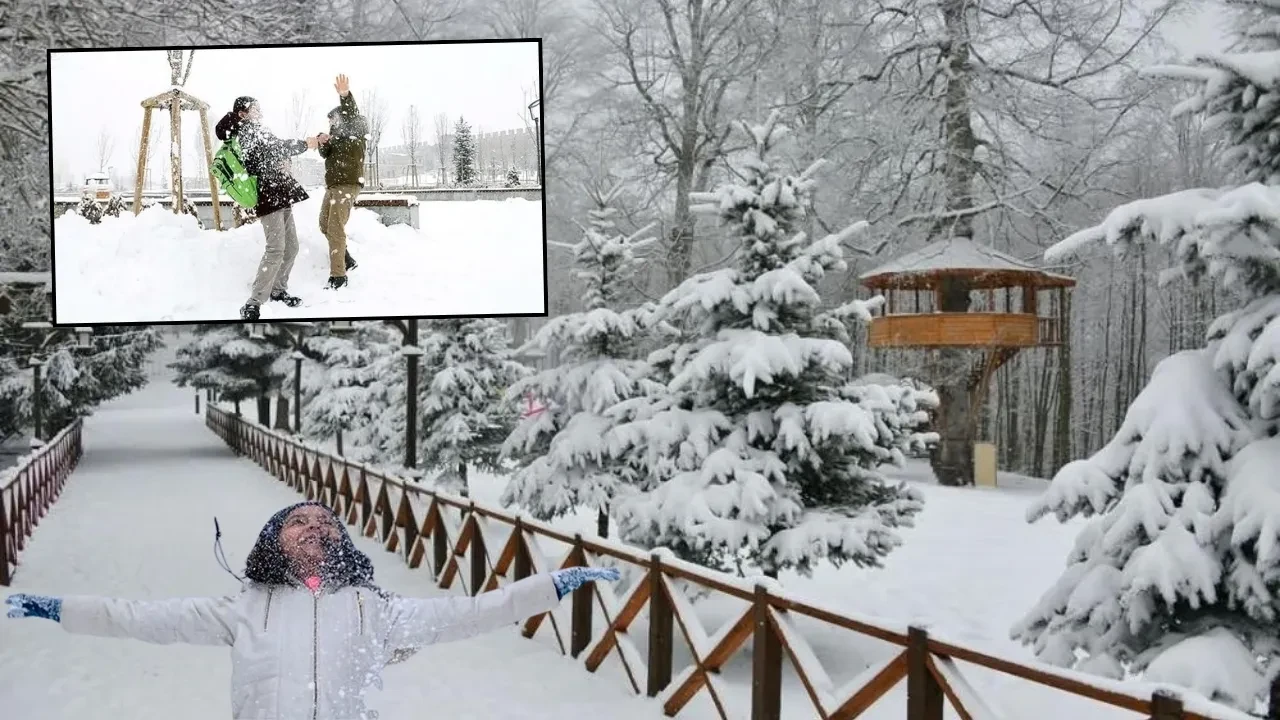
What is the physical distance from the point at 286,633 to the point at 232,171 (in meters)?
5.83

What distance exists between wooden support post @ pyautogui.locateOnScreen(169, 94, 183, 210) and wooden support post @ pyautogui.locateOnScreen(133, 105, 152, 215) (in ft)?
0.48

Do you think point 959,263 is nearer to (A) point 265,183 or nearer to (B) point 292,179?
(B) point 292,179

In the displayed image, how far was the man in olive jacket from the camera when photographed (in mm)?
7762

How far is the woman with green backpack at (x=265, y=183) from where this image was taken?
7625 millimetres

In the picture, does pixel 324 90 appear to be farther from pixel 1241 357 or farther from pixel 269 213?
pixel 1241 357

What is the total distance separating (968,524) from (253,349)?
17466mm

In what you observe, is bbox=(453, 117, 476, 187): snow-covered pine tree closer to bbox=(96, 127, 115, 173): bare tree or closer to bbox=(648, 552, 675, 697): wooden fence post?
bbox=(96, 127, 115, 173): bare tree

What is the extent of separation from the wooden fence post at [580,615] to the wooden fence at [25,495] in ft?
18.0

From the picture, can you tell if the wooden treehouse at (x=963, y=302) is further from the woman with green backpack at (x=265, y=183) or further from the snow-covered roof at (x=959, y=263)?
the woman with green backpack at (x=265, y=183)

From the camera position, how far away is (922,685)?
11.6 ft

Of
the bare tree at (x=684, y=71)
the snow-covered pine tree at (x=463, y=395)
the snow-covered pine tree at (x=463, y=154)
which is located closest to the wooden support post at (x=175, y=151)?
the snow-covered pine tree at (x=463, y=154)

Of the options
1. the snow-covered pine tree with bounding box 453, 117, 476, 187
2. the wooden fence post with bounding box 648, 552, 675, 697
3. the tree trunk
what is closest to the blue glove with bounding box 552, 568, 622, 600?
the wooden fence post with bounding box 648, 552, 675, 697

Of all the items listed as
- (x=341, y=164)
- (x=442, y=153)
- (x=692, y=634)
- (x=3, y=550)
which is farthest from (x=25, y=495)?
(x=692, y=634)

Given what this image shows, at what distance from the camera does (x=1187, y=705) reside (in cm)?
262
